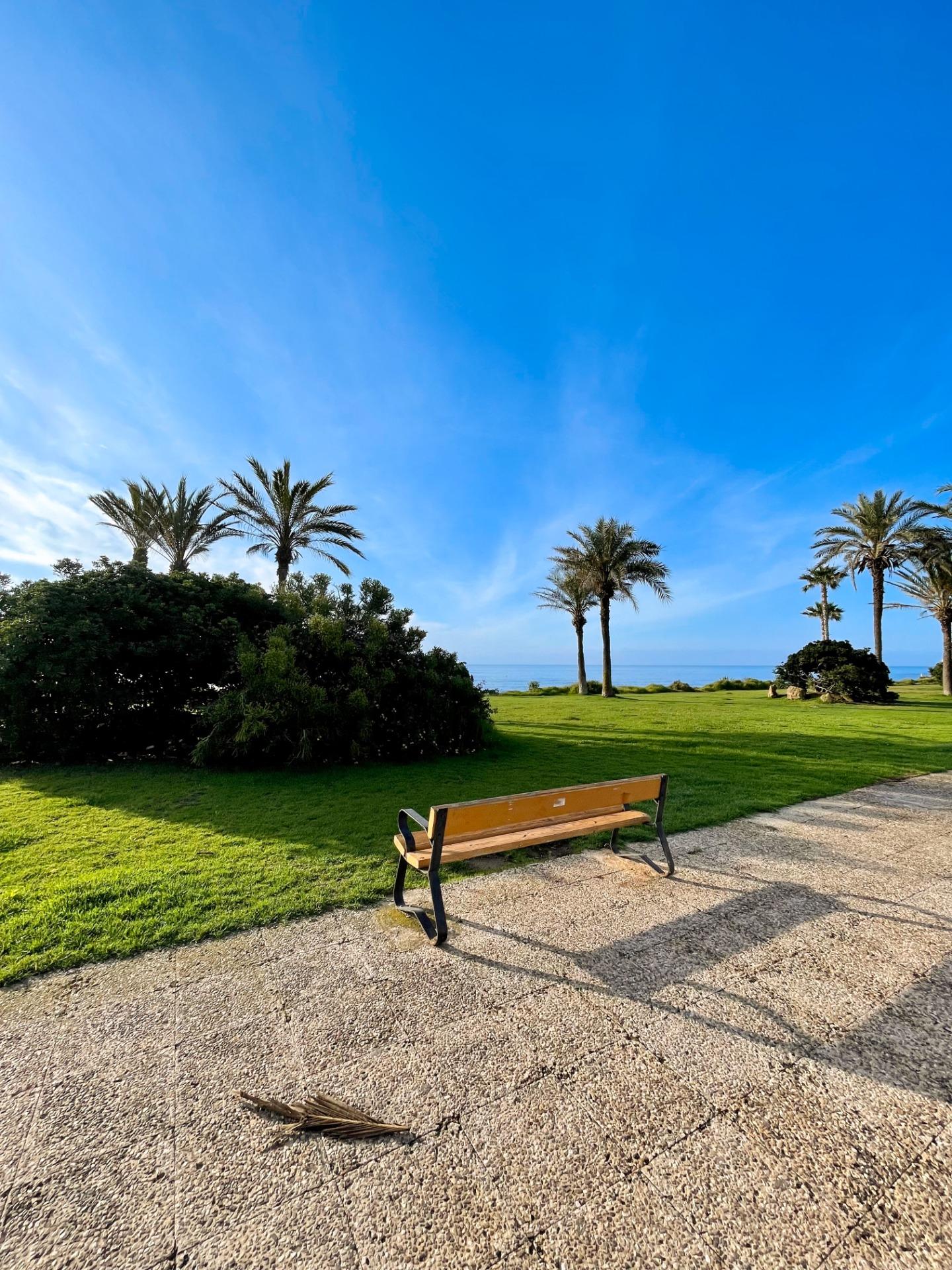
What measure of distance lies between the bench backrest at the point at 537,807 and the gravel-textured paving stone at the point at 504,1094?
63cm

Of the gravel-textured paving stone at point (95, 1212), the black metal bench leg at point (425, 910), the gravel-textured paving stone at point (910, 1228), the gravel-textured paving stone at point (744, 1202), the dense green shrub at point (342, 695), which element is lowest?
the gravel-textured paving stone at point (910, 1228)

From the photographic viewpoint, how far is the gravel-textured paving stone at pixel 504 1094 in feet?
5.28

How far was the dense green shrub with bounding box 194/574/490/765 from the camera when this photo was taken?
833 cm

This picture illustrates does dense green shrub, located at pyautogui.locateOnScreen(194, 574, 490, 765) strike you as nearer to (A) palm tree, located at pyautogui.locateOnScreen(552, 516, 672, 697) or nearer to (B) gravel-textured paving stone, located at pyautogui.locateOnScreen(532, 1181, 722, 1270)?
(B) gravel-textured paving stone, located at pyautogui.locateOnScreen(532, 1181, 722, 1270)

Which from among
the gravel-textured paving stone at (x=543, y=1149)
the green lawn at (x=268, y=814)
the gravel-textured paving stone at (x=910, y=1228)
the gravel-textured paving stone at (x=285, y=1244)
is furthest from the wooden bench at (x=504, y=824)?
the gravel-textured paving stone at (x=910, y=1228)

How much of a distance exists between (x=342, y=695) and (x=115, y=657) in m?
3.91

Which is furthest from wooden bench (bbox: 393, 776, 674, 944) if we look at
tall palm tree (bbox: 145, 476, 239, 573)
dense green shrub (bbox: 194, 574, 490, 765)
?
tall palm tree (bbox: 145, 476, 239, 573)

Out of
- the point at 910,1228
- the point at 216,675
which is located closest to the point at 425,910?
the point at 910,1228

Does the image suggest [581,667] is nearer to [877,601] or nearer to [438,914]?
[877,601]

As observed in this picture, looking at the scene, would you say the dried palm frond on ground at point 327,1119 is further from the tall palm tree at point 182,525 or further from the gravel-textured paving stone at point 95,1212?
the tall palm tree at point 182,525

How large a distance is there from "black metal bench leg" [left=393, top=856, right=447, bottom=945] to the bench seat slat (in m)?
0.14

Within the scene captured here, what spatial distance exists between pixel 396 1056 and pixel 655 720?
1510cm

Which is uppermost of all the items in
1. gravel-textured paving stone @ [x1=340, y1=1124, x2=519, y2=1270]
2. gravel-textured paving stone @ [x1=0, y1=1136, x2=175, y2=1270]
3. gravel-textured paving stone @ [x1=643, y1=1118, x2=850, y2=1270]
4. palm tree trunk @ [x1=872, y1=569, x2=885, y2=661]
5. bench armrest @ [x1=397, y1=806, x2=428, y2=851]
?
palm tree trunk @ [x1=872, y1=569, x2=885, y2=661]

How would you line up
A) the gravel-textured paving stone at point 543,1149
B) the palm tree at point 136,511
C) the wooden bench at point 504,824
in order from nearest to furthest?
the gravel-textured paving stone at point 543,1149 < the wooden bench at point 504,824 < the palm tree at point 136,511
